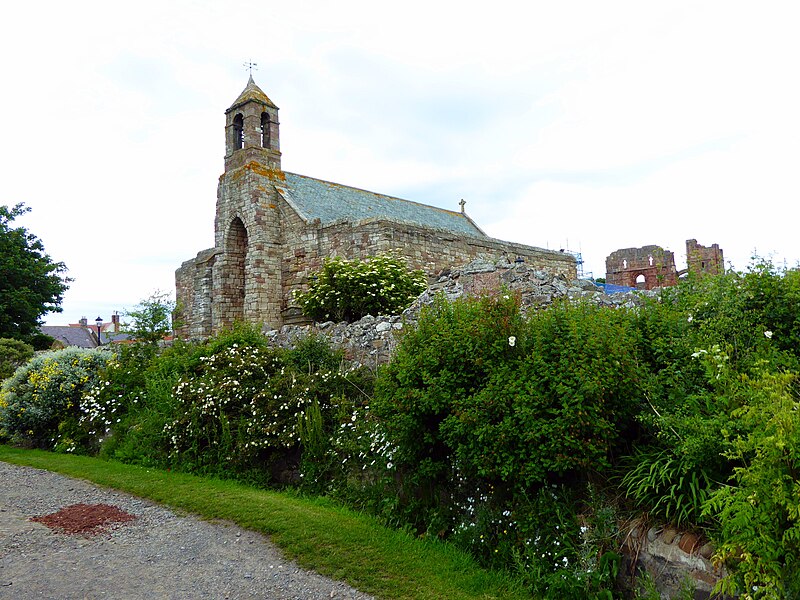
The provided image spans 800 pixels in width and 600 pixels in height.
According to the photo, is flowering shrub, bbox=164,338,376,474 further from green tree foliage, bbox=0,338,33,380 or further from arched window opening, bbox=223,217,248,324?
arched window opening, bbox=223,217,248,324

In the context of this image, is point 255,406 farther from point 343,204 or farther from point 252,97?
point 252,97

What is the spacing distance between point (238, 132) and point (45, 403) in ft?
39.5

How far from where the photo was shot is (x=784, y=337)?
208 inches

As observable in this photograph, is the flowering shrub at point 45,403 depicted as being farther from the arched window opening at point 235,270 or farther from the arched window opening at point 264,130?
the arched window opening at point 264,130

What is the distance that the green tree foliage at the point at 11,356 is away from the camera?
51.0ft

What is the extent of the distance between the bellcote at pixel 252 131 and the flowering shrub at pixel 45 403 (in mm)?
9943

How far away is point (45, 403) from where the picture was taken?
11.5 meters

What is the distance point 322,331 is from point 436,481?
17.3 ft

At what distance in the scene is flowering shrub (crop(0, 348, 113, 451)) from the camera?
37.6 ft

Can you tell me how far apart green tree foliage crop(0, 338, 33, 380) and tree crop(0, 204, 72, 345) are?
22.9ft

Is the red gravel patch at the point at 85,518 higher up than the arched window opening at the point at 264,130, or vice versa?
the arched window opening at the point at 264,130

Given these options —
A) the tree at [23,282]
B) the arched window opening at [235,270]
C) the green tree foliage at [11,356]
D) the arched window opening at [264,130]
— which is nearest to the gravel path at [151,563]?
the green tree foliage at [11,356]

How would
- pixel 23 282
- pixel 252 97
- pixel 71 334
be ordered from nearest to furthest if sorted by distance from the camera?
pixel 252 97, pixel 23 282, pixel 71 334

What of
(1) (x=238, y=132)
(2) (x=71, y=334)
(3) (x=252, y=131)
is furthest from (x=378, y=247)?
(2) (x=71, y=334)
